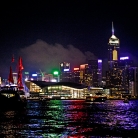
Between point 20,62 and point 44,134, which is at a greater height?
point 20,62

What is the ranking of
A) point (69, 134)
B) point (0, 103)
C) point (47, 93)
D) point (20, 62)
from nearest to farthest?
point (69, 134) → point (0, 103) → point (20, 62) → point (47, 93)

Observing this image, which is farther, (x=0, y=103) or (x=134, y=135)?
(x=0, y=103)

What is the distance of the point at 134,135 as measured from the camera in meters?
26.6

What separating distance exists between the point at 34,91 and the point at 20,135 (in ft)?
521

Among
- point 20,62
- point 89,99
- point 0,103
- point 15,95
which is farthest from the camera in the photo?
point 89,99

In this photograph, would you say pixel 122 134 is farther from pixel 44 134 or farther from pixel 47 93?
pixel 47 93

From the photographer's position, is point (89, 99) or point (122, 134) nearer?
point (122, 134)

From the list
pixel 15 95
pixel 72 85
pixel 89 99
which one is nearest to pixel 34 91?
pixel 72 85

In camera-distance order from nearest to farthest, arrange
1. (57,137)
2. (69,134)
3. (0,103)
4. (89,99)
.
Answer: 1. (57,137)
2. (69,134)
3. (0,103)
4. (89,99)

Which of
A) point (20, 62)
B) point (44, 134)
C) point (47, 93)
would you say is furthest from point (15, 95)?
point (47, 93)

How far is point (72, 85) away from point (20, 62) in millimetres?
91188

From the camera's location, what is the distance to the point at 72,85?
189000 mm

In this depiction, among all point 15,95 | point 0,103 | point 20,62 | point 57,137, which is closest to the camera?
point 57,137

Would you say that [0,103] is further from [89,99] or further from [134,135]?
[89,99]
